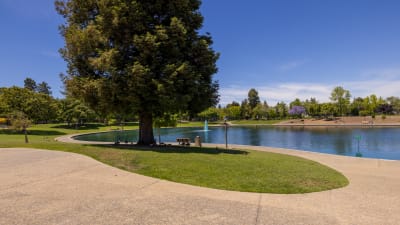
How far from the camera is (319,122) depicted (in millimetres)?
73500

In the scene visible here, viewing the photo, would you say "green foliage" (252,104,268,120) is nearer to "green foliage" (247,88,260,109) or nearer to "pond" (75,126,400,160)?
"green foliage" (247,88,260,109)

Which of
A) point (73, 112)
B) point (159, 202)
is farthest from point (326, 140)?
point (73, 112)

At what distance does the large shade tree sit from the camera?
12.2 meters

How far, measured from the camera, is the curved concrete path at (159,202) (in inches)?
160

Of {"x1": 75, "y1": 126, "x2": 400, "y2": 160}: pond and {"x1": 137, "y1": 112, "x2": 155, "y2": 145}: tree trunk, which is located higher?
{"x1": 137, "y1": 112, "x2": 155, "y2": 145}: tree trunk

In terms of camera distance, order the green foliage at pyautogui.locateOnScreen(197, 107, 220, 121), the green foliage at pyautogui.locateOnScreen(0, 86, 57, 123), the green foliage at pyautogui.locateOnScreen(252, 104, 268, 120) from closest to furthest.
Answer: the green foliage at pyautogui.locateOnScreen(0, 86, 57, 123) → the green foliage at pyautogui.locateOnScreen(197, 107, 220, 121) → the green foliage at pyautogui.locateOnScreen(252, 104, 268, 120)

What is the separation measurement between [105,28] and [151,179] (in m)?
9.37

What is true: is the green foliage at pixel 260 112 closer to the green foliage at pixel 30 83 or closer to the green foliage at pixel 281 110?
the green foliage at pixel 281 110

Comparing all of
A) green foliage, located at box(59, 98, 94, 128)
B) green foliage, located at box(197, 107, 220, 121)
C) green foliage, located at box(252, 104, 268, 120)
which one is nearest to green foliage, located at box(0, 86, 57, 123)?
green foliage, located at box(59, 98, 94, 128)

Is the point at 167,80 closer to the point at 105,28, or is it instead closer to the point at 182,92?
the point at 182,92

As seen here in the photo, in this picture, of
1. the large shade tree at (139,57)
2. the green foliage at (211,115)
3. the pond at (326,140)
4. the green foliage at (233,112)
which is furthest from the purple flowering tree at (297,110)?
the large shade tree at (139,57)

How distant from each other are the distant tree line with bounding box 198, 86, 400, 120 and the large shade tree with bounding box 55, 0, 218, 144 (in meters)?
63.1

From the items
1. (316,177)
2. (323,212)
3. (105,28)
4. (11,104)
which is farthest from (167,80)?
(11,104)

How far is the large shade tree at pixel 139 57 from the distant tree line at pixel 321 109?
63.1 metres
